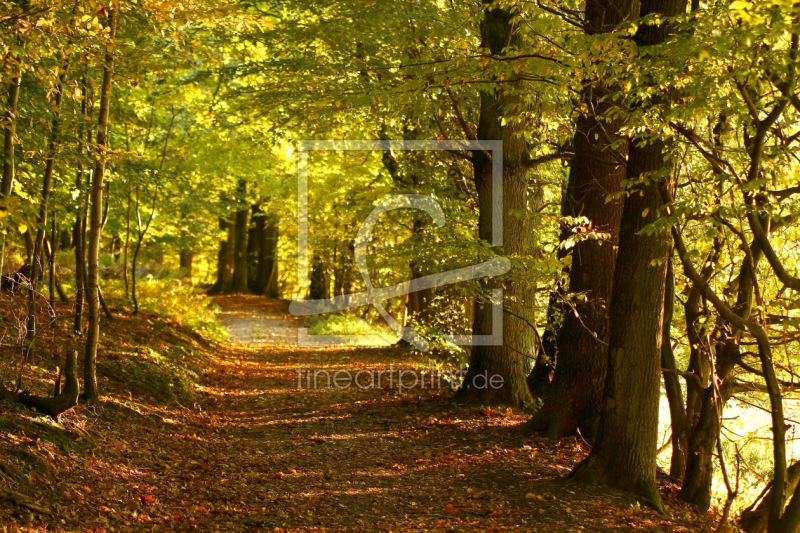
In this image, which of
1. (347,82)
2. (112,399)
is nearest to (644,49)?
(347,82)

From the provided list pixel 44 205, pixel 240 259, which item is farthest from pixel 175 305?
pixel 240 259

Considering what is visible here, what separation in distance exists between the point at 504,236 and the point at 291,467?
4210mm

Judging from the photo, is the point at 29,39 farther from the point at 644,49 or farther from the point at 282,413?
the point at 282,413

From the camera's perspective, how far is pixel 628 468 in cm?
559

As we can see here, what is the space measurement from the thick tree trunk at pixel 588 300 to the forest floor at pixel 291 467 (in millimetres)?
359

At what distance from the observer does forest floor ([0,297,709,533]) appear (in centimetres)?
478

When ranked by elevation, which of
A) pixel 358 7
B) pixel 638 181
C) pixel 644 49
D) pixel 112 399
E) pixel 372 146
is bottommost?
pixel 112 399

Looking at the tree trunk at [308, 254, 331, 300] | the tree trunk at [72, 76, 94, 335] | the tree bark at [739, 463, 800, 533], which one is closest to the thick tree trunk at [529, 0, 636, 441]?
the tree bark at [739, 463, 800, 533]

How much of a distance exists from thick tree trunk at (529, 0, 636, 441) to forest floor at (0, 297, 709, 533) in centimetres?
36

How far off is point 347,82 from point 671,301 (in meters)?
6.24

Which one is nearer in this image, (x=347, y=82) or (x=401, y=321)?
(x=347, y=82)

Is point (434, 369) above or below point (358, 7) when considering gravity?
below

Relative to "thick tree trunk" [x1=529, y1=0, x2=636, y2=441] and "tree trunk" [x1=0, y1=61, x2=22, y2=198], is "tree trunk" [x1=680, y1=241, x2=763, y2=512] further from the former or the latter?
"tree trunk" [x1=0, y1=61, x2=22, y2=198]

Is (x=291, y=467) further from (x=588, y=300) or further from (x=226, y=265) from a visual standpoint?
(x=226, y=265)
